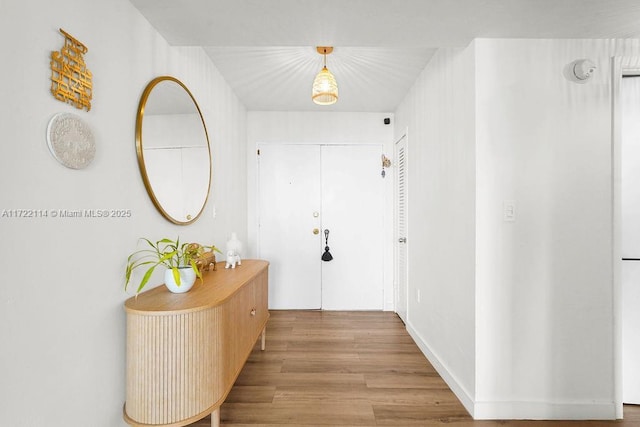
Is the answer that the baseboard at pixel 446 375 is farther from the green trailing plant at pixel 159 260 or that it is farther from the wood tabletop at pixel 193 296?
the green trailing plant at pixel 159 260

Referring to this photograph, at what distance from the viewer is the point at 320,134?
341 centimetres

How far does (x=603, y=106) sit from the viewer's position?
5.49 ft

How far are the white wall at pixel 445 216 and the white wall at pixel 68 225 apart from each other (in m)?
1.85

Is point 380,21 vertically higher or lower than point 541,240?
higher

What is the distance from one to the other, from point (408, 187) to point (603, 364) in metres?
1.83

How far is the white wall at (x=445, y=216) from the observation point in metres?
1.75

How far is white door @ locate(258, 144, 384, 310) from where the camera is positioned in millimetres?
3406

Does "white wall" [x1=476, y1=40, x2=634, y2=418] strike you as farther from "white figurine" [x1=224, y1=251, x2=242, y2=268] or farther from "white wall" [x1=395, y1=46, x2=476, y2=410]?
"white figurine" [x1=224, y1=251, x2=242, y2=268]

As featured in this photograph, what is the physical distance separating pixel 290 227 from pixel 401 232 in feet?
4.23

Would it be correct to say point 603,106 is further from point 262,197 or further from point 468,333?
point 262,197

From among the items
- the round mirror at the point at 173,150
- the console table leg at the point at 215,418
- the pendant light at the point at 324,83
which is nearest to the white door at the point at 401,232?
the pendant light at the point at 324,83

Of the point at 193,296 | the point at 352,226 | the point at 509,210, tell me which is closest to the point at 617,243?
the point at 509,210

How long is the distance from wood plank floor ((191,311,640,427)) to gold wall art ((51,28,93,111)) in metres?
1.79

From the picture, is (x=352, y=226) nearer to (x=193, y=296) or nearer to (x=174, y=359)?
(x=193, y=296)
